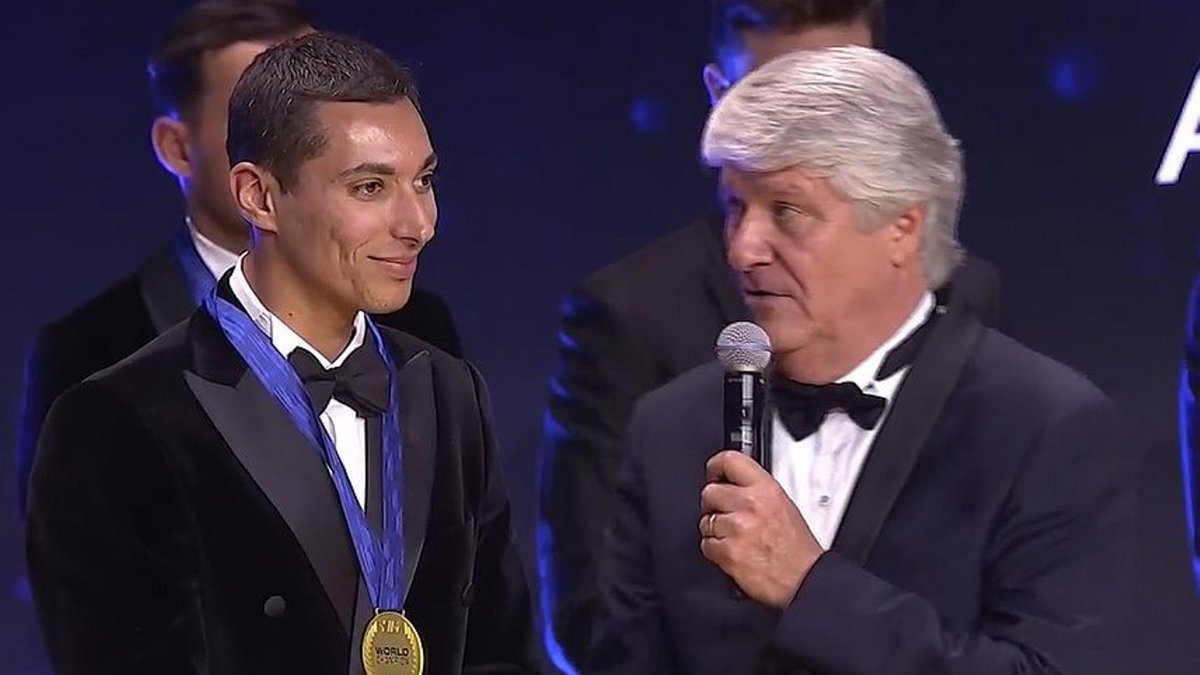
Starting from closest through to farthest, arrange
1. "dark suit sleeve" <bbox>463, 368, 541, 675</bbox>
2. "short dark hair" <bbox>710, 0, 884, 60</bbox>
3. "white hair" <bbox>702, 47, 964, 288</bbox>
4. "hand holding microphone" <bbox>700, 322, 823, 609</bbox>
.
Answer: "hand holding microphone" <bbox>700, 322, 823, 609</bbox>
"white hair" <bbox>702, 47, 964, 288</bbox>
"dark suit sleeve" <bbox>463, 368, 541, 675</bbox>
"short dark hair" <bbox>710, 0, 884, 60</bbox>

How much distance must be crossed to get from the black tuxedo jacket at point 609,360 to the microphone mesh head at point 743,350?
1.15 meters

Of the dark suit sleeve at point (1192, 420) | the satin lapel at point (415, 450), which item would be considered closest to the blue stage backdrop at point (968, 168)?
the dark suit sleeve at point (1192, 420)

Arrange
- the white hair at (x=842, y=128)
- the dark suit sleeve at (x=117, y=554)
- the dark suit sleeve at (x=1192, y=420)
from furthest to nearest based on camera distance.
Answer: the dark suit sleeve at (x=1192, y=420) → the dark suit sleeve at (x=117, y=554) → the white hair at (x=842, y=128)

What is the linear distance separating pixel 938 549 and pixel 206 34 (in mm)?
1802

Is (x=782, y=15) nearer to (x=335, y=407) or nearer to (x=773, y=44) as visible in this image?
(x=773, y=44)

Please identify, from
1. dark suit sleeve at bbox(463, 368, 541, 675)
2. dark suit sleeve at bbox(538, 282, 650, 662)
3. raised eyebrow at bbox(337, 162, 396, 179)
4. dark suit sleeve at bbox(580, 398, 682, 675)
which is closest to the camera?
dark suit sleeve at bbox(580, 398, 682, 675)

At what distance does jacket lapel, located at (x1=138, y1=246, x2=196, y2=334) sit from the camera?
3.36m

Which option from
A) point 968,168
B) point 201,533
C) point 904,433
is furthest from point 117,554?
point 968,168

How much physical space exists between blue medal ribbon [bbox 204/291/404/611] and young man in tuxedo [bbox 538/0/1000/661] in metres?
0.79

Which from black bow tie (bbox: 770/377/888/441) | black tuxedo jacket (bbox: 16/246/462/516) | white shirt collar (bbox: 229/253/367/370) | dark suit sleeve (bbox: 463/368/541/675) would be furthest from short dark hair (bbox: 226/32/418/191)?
black tuxedo jacket (bbox: 16/246/462/516)

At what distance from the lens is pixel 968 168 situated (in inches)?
160

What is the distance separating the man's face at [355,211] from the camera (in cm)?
258

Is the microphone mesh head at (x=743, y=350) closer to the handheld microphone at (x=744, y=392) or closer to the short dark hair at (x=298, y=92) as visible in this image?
the handheld microphone at (x=744, y=392)

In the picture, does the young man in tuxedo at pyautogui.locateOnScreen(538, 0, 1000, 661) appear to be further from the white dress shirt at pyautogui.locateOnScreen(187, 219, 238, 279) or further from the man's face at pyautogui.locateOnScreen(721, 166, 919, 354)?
the man's face at pyautogui.locateOnScreen(721, 166, 919, 354)
